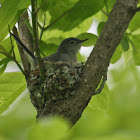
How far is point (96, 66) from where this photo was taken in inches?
77.3

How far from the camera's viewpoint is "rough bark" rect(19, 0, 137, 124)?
6.08 ft

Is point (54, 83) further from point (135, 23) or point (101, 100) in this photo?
point (135, 23)

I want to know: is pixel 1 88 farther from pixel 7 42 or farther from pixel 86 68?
pixel 86 68

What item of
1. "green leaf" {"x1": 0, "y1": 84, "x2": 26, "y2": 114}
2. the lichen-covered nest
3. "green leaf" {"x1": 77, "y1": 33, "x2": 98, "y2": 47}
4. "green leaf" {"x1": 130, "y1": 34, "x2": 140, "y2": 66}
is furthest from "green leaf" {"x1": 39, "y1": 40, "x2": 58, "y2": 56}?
"green leaf" {"x1": 130, "y1": 34, "x2": 140, "y2": 66}

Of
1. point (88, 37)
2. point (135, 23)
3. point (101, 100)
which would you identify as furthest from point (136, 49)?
point (101, 100)

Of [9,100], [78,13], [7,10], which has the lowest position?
[9,100]

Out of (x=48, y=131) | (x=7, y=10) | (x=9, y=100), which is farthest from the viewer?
(x=9, y=100)

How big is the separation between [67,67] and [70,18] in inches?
24.8

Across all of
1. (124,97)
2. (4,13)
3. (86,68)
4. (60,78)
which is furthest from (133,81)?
(4,13)

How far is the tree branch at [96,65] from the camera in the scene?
1.85 metres

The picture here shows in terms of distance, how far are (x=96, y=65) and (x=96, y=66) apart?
1 centimetres

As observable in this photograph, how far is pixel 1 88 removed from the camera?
2354mm

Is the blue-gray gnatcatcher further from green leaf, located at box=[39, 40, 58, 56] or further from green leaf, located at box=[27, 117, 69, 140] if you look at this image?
green leaf, located at box=[27, 117, 69, 140]

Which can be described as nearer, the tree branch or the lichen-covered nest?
the tree branch
